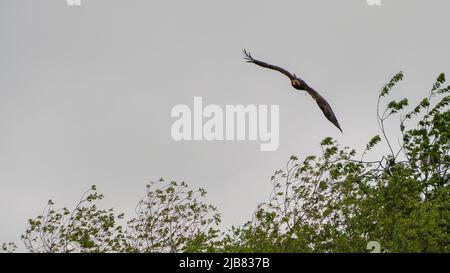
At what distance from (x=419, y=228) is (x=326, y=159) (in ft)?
14.6

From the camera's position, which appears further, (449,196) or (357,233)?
(449,196)
